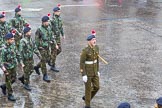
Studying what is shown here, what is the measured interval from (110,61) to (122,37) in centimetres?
310

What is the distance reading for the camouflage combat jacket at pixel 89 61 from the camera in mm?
8149

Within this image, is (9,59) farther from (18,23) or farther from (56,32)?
(18,23)

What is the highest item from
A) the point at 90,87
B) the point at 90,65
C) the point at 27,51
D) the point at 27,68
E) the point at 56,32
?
the point at 56,32

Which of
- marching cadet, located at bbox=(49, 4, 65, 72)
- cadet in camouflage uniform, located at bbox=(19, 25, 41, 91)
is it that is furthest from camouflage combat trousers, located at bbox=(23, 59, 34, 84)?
marching cadet, located at bbox=(49, 4, 65, 72)

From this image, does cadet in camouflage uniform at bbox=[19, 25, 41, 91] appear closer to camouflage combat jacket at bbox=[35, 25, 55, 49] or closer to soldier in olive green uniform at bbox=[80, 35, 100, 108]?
camouflage combat jacket at bbox=[35, 25, 55, 49]

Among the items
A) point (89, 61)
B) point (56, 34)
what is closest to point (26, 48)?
point (89, 61)

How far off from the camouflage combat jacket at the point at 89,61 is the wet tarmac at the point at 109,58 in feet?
3.24

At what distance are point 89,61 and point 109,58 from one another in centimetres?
403

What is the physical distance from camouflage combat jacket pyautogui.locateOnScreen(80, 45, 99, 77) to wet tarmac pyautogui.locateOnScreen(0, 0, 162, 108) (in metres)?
0.99

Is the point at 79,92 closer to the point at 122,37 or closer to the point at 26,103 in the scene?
the point at 26,103

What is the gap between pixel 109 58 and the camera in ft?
40.1

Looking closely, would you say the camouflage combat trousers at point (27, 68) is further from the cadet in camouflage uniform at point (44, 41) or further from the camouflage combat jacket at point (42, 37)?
the camouflage combat jacket at point (42, 37)

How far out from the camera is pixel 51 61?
35.7ft

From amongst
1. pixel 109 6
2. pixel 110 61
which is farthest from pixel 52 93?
pixel 109 6
